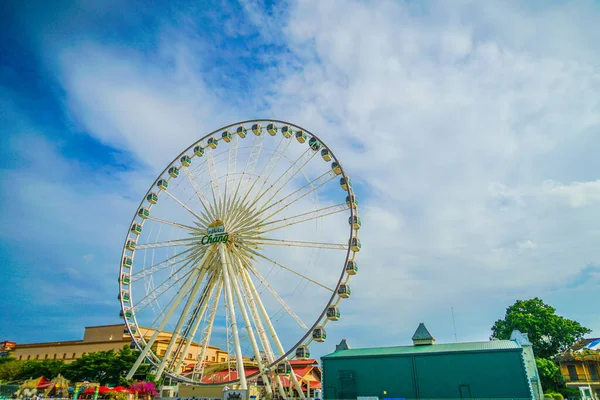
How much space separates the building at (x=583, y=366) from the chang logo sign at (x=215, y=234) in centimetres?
4267

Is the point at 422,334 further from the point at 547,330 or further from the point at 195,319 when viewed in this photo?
the point at 547,330

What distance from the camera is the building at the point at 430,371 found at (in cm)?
2723

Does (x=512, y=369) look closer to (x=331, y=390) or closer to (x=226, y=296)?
(x=331, y=390)

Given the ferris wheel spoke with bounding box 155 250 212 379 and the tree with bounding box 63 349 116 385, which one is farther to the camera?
the tree with bounding box 63 349 116 385

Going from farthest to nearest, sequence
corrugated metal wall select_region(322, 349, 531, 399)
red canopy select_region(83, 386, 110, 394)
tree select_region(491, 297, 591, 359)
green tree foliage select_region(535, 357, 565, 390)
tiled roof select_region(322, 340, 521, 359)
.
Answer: tree select_region(491, 297, 591, 359), green tree foliage select_region(535, 357, 565, 390), red canopy select_region(83, 386, 110, 394), tiled roof select_region(322, 340, 521, 359), corrugated metal wall select_region(322, 349, 531, 399)

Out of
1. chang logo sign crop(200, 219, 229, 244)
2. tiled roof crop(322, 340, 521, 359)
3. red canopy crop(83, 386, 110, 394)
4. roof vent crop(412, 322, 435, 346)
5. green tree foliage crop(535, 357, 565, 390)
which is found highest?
chang logo sign crop(200, 219, 229, 244)

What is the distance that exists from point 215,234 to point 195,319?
7.72 meters

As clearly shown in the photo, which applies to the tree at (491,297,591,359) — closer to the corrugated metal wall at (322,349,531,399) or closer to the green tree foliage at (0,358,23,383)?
the corrugated metal wall at (322,349,531,399)

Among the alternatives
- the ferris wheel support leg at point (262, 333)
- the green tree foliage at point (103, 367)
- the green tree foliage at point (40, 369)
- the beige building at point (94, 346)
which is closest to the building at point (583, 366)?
the ferris wheel support leg at point (262, 333)

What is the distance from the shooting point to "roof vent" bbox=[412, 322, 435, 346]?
33.3m

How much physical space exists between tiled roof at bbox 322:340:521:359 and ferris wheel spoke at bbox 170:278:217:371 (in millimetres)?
11362

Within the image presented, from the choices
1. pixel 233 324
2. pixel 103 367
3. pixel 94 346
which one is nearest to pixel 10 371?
pixel 94 346

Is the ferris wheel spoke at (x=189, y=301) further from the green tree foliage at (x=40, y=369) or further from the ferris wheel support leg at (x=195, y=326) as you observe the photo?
the green tree foliage at (x=40, y=369)

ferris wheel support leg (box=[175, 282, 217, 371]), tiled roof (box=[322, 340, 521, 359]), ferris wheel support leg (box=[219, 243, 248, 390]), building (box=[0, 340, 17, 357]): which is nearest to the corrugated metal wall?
tiled roof (box=[322, 340, 521, 359])
